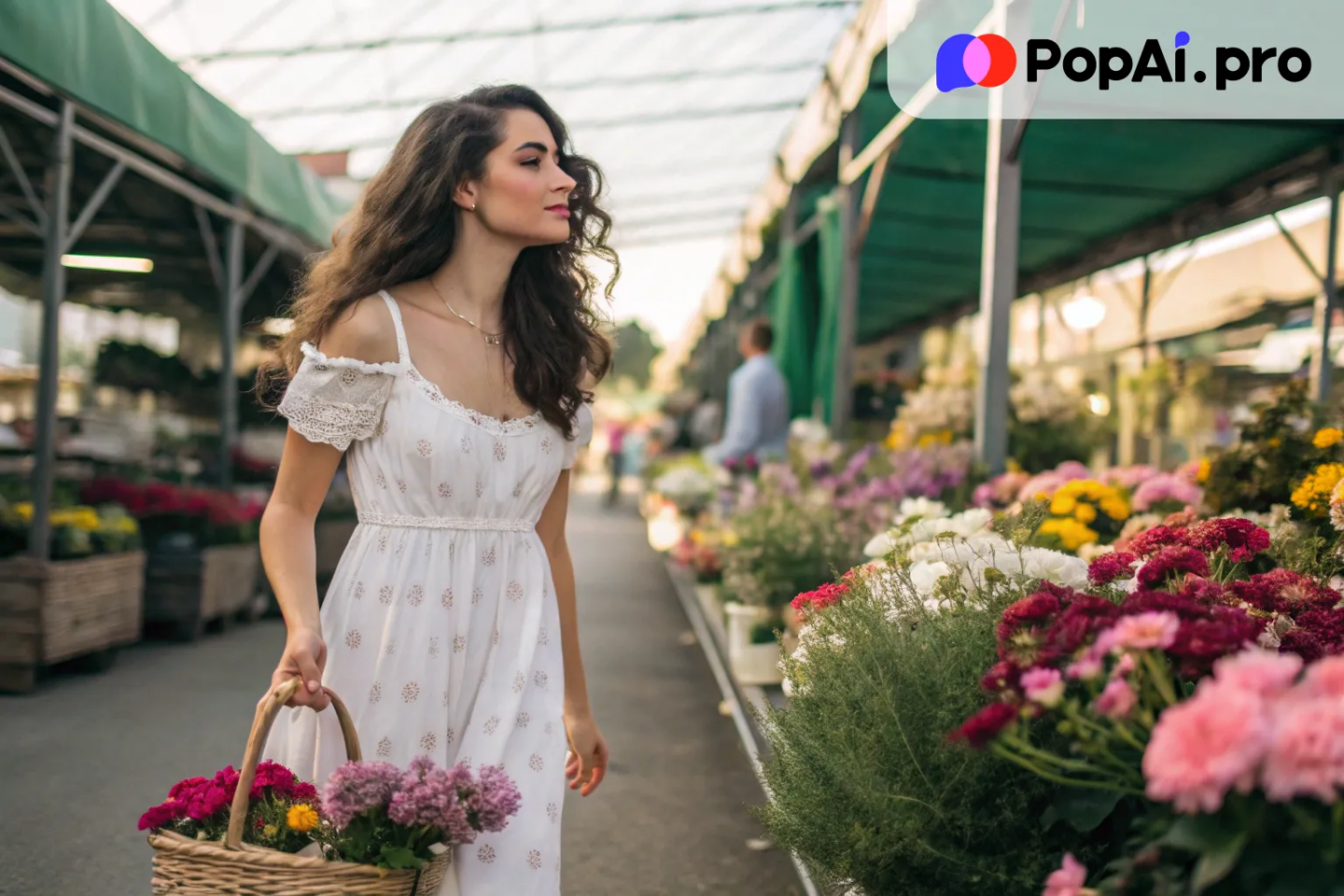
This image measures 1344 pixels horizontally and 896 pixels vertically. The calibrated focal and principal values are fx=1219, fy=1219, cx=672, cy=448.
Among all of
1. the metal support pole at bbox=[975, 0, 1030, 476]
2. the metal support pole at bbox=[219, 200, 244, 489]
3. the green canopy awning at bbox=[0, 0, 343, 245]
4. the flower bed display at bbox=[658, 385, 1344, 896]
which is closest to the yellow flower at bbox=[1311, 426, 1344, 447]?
the flower bed display at bbox=[658, 385, 1344, 896]

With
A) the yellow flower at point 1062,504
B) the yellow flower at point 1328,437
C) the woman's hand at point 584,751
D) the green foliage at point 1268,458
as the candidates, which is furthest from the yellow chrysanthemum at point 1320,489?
the woman's hand at point 584,751

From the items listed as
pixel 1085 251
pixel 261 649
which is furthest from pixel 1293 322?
pixel 261 649

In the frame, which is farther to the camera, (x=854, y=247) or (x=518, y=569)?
(x=854, y=247)

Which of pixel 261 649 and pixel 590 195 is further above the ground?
pixel 590 195

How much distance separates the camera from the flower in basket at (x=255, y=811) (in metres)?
1.85

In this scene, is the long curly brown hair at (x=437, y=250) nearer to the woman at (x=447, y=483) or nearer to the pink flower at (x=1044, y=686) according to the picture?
the woman at (x=447, y=483)

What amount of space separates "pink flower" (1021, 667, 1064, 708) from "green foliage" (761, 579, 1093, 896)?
0.48 m

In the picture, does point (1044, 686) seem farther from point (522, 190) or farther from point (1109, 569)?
point (522, 190)

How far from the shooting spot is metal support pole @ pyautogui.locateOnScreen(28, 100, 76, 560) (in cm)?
625

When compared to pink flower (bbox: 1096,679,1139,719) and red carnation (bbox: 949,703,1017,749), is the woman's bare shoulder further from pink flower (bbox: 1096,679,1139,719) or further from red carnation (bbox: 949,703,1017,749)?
pink flower (bbox: 1096,679,1139,719)

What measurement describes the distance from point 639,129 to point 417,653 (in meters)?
15.8

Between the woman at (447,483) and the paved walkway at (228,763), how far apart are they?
1790mm

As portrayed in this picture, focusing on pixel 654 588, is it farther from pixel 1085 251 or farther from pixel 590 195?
pixel 590 195

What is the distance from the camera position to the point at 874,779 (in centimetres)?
210
